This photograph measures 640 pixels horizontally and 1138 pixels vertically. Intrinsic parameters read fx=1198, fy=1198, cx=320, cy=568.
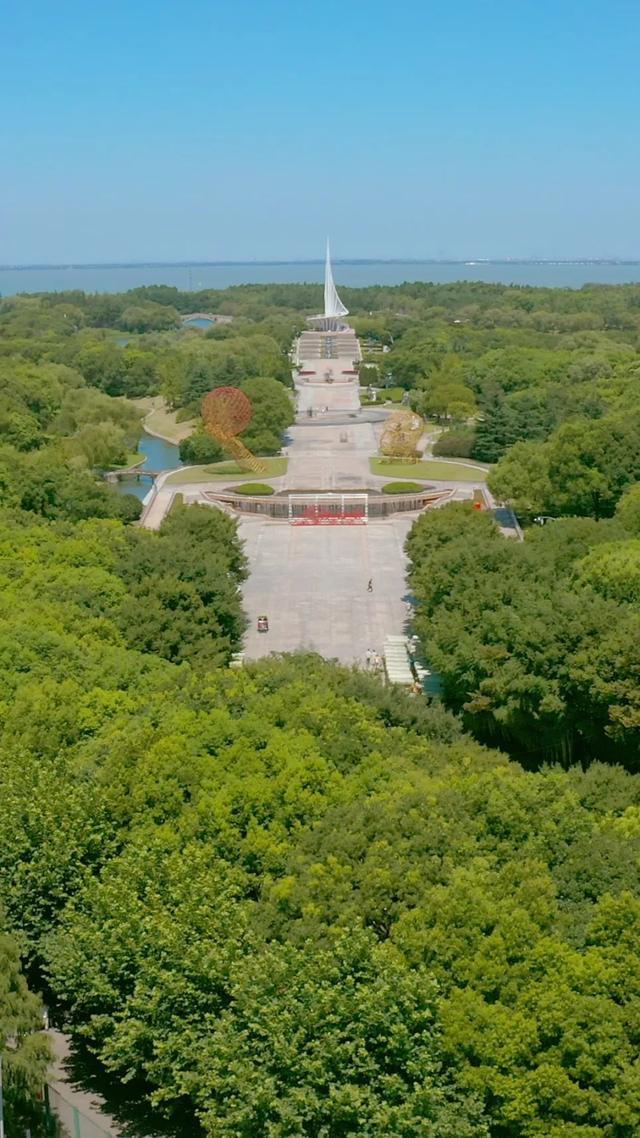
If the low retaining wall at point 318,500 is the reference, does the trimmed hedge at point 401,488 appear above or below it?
above

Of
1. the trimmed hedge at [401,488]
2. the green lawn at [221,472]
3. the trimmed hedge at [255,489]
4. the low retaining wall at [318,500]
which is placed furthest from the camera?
the green lawn at [221,472]

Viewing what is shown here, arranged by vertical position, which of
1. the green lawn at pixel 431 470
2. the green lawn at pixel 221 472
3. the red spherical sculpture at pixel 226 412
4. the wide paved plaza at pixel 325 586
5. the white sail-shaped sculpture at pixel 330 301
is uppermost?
the white sail-shaped sculpture at pixel 330 301

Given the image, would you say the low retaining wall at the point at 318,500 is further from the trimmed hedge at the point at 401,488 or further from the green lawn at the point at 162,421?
the green lawn at the point at 162,421

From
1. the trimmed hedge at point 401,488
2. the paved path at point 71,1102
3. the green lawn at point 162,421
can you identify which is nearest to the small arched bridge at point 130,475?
the green lawn at point 162,421

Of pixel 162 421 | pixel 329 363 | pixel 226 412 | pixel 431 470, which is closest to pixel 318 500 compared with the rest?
pixel 431 470

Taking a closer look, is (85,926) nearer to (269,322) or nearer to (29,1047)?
(29,1047)

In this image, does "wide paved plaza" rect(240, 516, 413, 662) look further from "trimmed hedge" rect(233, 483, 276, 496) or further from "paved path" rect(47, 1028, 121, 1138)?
"paved path" rect(47, 1028, 121, 1138)

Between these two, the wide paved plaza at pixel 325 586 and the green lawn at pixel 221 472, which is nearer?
the wide paved plaza at pixel 325 586
